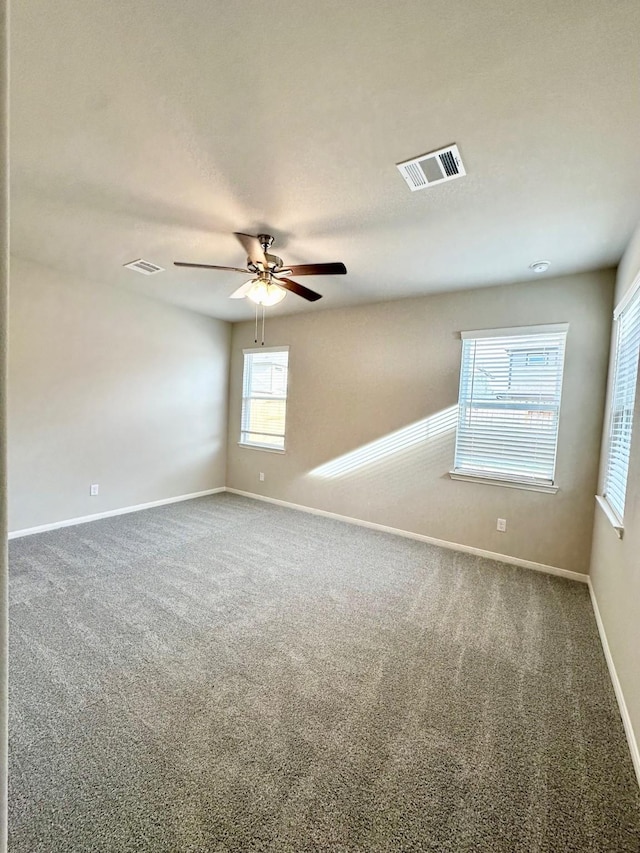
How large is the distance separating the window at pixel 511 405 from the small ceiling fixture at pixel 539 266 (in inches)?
19.0

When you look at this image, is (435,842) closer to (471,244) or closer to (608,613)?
(608,613)

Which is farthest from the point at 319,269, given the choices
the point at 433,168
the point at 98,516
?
the point at 98,516

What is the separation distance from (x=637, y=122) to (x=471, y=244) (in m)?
1.19

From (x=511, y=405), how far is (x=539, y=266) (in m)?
1.20

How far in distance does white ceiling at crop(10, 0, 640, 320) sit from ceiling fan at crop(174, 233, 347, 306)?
16 centimetres

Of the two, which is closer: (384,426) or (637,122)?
(637,122)

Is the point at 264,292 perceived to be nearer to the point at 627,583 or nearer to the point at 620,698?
the point at 627,583

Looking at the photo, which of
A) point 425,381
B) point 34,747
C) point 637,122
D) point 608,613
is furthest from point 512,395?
point 34,747

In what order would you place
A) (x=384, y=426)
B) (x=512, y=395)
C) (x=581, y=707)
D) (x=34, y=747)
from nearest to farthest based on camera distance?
(x=34, y=747), (x=581, y=707), (x=512, y=395), (x=384, y=426)

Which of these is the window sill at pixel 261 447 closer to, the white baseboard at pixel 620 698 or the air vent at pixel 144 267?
the air vent at pixel 144 267

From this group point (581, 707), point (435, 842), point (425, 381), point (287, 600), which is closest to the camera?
point (435, 842)

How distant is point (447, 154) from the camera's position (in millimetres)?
1754

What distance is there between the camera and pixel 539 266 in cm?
300

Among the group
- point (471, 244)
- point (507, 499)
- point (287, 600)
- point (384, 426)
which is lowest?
point (287, 600)
